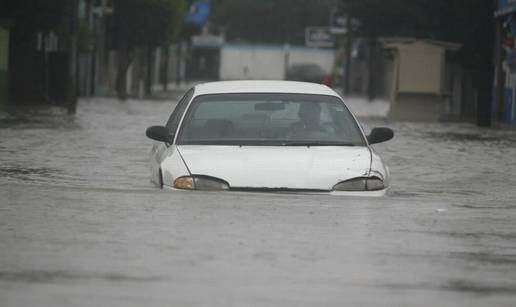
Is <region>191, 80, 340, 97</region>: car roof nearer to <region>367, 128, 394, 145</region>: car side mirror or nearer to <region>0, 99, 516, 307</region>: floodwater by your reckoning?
<region>367, 128, 394, 145</region>: car side mirror

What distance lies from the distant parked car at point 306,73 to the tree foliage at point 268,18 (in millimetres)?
48385

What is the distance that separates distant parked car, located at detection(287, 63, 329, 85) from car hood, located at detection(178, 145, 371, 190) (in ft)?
249

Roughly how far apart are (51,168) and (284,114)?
628 cm

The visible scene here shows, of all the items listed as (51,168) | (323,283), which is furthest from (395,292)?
(51,168)

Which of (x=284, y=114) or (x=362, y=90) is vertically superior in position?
(x=284, y=114)

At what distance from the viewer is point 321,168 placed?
12.0m

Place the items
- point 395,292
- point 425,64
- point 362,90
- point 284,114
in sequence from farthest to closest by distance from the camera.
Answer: point 362,90 < point 425,64 < point 284,114 < point 395,292

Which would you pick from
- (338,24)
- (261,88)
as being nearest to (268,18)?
(338,24)

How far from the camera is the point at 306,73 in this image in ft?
294

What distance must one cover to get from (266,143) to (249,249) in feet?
12.2

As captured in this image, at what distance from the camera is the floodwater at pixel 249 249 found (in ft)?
24.1

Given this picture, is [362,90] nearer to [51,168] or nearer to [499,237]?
[51,168]

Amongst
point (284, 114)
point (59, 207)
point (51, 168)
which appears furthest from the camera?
point (51, 168)

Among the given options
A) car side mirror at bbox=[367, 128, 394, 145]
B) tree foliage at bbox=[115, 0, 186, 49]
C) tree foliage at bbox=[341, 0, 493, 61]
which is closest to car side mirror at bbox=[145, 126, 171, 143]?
car side mirror at bbox=[367, 128, 394, 145]
